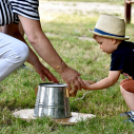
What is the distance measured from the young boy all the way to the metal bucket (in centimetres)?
21

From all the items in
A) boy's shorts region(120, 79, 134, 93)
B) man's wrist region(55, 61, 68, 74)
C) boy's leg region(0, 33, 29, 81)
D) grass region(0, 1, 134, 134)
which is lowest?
grass region(0, 1, 134, 134)

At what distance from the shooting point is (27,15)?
1.98m

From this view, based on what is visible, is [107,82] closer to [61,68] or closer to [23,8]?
[61,68]

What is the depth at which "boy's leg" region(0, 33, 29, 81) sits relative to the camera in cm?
206

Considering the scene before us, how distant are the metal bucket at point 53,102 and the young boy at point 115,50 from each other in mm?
207

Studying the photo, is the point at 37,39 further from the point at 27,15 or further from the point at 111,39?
the point at 111,39

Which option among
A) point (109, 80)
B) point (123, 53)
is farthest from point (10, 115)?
point (123, 53)

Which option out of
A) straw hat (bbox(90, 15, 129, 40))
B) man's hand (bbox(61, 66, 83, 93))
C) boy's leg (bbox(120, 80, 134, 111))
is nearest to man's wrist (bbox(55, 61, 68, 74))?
man's hand (bbox(61, 66, 83, 93))

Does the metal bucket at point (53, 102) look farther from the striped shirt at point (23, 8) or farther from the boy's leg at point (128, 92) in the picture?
the striped shirt at point (23, 8)

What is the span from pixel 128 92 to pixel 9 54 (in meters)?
1.08

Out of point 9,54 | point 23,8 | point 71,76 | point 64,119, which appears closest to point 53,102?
point 64,119

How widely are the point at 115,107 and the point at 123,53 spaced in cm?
58

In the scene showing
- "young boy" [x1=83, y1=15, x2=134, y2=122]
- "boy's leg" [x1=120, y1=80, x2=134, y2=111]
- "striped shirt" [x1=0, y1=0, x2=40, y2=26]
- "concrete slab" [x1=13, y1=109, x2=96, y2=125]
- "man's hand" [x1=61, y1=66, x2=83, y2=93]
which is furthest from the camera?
"boy's leg" [x1=120, y1=80, x2=134, y2=111]

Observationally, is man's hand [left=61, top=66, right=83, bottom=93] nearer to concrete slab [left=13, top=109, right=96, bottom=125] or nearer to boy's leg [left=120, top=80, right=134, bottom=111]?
concrete slab [left=13, top=109, right=96, bottom=125]
